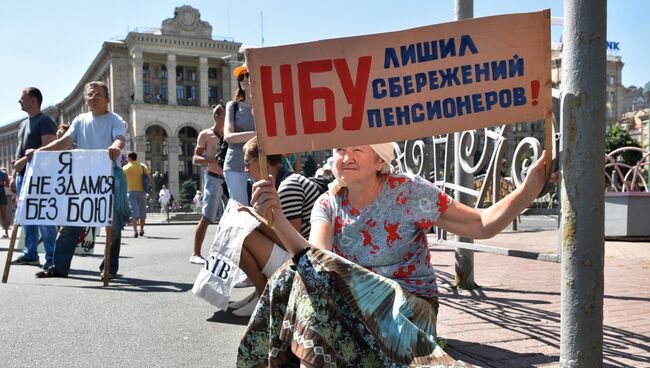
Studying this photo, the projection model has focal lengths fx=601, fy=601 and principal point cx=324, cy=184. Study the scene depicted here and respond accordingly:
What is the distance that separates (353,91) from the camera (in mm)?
2248

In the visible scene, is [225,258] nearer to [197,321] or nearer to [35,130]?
[197,321]

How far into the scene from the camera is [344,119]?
2.25m

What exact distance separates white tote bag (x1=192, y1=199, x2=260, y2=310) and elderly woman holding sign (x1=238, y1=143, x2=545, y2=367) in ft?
3.82

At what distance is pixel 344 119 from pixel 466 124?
0.45 meters

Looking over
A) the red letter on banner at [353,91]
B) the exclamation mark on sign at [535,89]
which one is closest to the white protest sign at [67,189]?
the red letter on banner at [353,91]

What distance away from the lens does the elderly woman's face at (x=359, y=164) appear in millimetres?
2488

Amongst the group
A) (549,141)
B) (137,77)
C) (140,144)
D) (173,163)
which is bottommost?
(549,141)

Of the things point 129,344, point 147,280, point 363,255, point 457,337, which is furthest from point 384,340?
point 147,280

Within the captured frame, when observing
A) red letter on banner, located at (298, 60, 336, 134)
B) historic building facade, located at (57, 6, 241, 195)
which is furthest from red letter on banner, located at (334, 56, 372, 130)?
historic building facade, located at (57, 6, 241, 195)

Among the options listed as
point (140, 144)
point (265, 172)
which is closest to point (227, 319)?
point (265, 172)

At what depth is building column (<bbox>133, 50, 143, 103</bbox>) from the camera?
71.5m

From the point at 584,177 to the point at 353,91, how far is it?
859 mm

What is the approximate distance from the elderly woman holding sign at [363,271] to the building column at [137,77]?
72960 millimetres

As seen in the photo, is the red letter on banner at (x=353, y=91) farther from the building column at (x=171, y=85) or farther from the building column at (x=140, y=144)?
the building column at (x=171, y=85)
